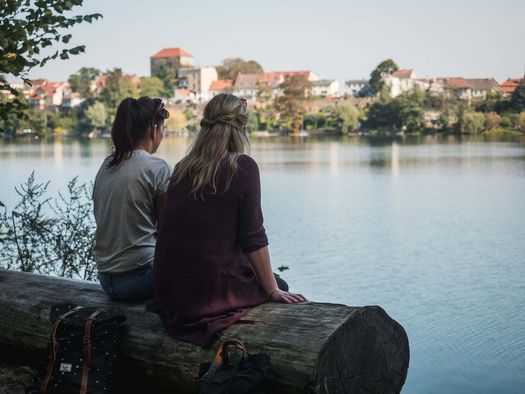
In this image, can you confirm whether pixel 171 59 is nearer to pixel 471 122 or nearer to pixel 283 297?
pixel 471 122

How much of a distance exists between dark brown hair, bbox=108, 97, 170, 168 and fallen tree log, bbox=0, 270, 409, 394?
76cm

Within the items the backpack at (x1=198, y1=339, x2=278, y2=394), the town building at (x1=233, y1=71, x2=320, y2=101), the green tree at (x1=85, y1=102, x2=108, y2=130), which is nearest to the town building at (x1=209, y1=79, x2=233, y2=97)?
the town building at (x1=233, y1=71, x2=320, y2=101)

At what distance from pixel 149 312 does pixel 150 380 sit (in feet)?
1.03

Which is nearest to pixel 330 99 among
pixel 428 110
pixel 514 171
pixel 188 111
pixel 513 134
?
pixel 188 111

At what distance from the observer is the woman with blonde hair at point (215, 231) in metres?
3.49

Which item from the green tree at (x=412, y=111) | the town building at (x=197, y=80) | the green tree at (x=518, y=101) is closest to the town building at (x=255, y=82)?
the town building at (x=197, y=80)

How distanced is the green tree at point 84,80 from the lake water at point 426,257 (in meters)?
94.6

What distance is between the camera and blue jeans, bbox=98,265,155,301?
399 cm

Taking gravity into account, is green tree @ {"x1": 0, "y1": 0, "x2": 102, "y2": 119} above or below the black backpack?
above

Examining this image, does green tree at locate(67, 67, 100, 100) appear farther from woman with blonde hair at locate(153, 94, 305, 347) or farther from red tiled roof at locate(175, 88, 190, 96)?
woman with blonde hair at locate(153, 94, 305, 347)

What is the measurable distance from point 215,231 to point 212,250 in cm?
8

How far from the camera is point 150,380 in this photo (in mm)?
3801

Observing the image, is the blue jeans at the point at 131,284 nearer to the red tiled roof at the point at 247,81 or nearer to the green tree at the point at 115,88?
the green tree at the point at 115,88

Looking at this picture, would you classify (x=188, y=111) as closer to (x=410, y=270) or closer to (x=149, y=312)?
(x=410, y=270)
